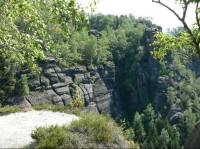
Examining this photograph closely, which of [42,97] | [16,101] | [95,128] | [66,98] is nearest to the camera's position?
[95,128]

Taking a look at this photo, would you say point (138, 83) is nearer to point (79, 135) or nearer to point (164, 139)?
point (164, 139)

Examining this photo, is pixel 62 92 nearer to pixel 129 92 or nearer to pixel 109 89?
pixel 109 89

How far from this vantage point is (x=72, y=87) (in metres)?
100

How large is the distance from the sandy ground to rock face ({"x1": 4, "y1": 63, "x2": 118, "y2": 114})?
5433cm

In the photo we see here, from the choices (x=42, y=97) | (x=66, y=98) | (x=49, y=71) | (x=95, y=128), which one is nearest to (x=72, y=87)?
(x=66, y=98)

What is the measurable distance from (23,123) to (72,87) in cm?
8259

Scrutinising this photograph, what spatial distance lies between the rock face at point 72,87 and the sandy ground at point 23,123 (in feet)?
178

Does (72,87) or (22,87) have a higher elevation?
(22,87)

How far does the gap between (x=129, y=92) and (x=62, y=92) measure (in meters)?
58.0

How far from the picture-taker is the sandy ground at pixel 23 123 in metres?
14.0

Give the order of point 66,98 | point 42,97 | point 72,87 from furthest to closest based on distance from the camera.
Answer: point 72,87, point 66,98, point 42,97

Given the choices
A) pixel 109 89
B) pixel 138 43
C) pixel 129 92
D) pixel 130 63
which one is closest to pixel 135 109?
pixel 129 92

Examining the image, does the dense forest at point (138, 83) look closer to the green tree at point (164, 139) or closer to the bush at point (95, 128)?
the green tree at point (164, 139)

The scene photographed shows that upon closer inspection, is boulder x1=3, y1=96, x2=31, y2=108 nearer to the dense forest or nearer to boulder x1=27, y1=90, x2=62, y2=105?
the dense forest
